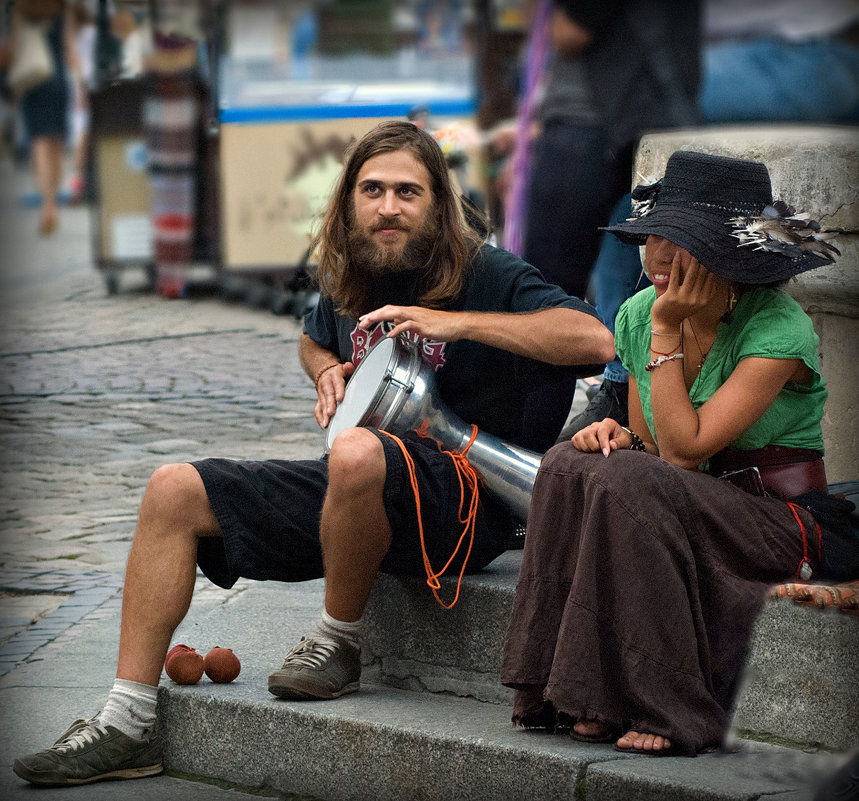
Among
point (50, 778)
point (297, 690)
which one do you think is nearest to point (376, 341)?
point (297, 690)

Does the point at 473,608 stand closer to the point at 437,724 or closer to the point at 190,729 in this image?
the point at 437,724

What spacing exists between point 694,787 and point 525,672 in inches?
16.6

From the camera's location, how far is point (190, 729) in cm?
316

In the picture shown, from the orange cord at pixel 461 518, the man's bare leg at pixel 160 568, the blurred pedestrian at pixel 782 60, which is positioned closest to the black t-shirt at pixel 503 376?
the orange cord at pixel 461 518

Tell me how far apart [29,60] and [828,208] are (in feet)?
6.08

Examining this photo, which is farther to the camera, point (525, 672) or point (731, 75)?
point (525, 672)

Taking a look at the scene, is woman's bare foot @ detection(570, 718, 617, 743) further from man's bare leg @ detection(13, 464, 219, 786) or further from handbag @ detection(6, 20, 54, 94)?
handbag @ detection(6, 20, 54, 94)

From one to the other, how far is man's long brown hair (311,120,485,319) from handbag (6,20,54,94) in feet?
2.89

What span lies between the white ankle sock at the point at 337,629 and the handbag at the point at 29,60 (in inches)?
52.2

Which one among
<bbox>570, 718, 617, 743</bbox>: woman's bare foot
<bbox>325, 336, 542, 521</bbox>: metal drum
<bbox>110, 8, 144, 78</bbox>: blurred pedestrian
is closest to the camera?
<bbox>570, 718, 617, 743</bbox>: woman's bare foot

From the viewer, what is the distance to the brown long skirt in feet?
8.68

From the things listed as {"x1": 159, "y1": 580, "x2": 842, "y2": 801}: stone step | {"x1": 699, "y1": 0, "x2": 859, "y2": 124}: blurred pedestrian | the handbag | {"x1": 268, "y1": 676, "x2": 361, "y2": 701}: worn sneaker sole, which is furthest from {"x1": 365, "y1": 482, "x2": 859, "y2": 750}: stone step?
the handbag

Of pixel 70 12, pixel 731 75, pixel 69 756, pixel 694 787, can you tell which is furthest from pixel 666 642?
pixel 70 12

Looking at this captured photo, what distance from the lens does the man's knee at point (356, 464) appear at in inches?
119
